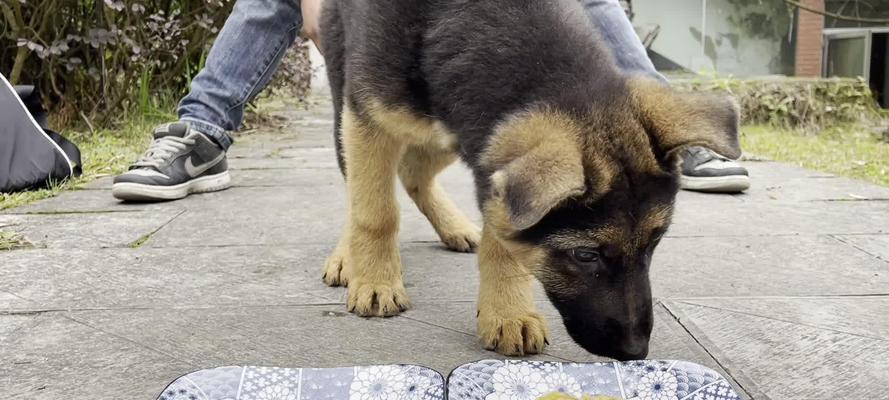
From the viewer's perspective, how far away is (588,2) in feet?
13.7

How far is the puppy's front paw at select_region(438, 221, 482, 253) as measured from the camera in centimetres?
354

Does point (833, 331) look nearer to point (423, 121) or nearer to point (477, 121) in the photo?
point (477, 121)

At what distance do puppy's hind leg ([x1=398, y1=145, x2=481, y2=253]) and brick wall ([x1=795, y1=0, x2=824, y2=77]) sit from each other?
1150cm

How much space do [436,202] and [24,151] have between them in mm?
2649

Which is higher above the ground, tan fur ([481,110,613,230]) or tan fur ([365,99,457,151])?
tan fur ([481,110,613,230])

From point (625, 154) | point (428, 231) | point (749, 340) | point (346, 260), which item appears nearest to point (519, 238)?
point (625, 154)

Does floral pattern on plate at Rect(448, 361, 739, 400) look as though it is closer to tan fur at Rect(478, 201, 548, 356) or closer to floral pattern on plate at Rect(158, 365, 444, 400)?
floral pattern on plate at Rect(158, 365, 444, 400)

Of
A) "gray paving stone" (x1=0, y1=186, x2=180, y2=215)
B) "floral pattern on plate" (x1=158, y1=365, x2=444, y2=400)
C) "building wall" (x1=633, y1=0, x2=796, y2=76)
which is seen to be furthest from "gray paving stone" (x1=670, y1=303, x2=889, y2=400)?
"building wall" (x1=633, y1=0, x2=796, y2=76)

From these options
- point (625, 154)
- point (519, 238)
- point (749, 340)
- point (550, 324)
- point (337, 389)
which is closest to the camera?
point (337, 389)

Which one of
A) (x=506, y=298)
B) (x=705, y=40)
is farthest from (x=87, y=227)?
(x=705, y=40)

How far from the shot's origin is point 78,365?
2.20 meters

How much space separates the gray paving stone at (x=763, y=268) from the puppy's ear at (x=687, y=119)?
832 mm

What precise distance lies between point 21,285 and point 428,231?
181 centimetres

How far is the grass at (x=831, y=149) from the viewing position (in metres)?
6.00
